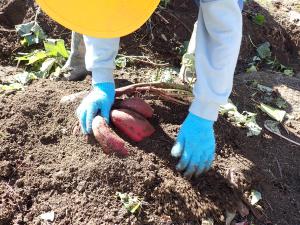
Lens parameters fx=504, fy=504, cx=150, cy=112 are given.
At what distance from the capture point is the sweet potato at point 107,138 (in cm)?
201

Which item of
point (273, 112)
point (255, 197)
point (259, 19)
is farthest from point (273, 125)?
point (259, 19)

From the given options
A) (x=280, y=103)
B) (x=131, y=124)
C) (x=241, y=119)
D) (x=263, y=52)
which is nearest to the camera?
(x=131, y=124)

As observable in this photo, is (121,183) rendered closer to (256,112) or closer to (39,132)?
(39,132)

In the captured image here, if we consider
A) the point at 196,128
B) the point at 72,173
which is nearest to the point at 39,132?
the point at 72,173

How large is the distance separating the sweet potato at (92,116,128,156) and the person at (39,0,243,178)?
0.21ft

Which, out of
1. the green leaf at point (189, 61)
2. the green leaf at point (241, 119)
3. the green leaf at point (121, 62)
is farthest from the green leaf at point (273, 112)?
the green leaf at point (121, 62)

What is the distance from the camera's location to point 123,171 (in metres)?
2.00

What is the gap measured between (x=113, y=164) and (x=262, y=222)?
66cm

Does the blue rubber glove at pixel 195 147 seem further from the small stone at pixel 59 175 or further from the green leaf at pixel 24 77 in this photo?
the green leaf at pixel 24 77

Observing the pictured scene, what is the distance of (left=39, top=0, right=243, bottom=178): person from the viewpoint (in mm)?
1798

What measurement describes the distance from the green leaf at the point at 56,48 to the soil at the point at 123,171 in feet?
0.77

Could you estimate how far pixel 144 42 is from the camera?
115 inches

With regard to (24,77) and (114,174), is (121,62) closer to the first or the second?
(24,77)

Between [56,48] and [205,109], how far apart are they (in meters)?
1.08
